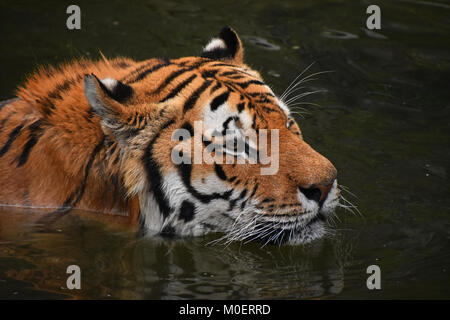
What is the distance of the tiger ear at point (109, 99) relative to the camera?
12.5ft

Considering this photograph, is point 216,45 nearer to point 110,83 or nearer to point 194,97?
point 194,97

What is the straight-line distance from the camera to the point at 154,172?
405 cm

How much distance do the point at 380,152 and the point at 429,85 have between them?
54.1 inches

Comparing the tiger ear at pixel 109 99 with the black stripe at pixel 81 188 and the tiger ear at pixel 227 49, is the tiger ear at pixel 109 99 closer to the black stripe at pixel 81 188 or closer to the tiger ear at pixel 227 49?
the black stripe at pixel 81 188

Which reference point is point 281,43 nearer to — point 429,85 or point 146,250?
point 429,85

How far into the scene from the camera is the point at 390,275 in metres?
4.11

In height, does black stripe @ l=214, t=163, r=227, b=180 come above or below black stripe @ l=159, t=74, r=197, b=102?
below

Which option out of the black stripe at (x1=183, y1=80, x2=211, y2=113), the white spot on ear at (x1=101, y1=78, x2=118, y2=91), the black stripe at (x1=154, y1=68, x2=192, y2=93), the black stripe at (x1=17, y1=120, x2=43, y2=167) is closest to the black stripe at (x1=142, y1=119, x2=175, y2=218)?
the black stripe at (x1=183, y1=80, x2=211, y2=113)

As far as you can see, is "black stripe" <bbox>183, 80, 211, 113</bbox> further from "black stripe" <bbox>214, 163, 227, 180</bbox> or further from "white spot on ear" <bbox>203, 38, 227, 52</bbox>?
"white spot on ear" <bbox>203, 38, 227, 52</bbox>

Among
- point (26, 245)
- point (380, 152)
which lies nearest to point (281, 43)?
point (380, 152)

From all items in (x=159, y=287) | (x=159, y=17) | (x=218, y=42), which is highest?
(x=159, y=17)

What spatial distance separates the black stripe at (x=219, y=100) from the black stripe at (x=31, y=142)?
3.31ft

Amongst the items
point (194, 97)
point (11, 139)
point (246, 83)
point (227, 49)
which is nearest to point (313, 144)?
point (227, 49)

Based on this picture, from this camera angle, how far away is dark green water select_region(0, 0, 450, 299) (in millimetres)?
4051
